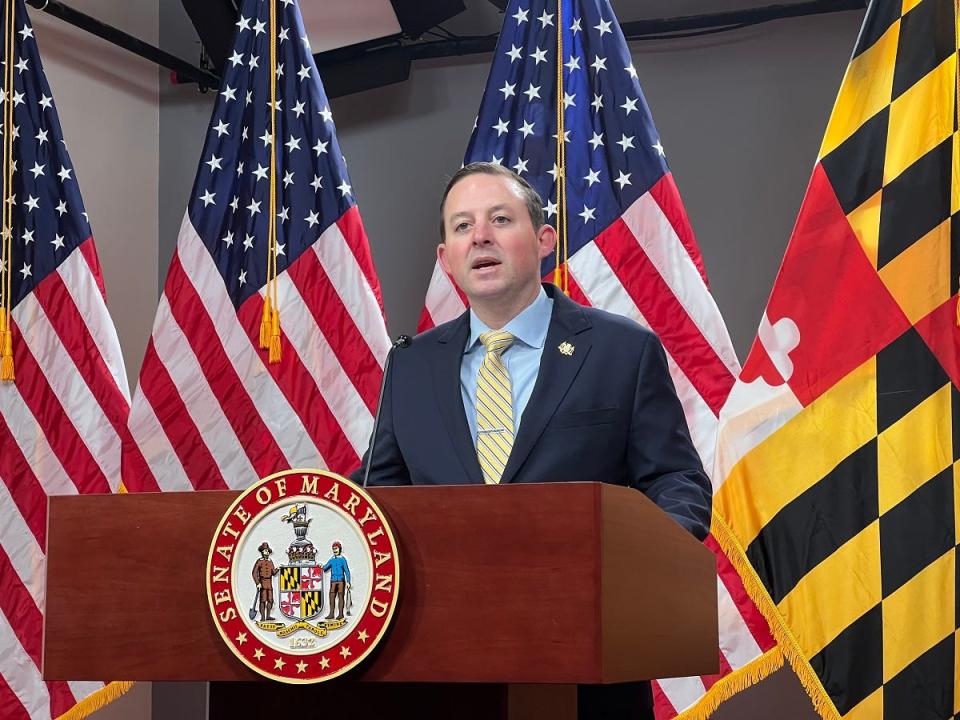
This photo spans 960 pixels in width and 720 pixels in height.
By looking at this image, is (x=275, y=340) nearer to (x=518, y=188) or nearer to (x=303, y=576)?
(x=518, y=188)

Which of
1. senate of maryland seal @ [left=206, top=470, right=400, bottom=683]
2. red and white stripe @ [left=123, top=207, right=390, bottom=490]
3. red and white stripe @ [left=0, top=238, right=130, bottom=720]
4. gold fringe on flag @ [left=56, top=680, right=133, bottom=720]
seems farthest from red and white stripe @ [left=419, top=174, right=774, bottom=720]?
senate of maryland seal @ [left=206, top=470, right=400, bottom=683]

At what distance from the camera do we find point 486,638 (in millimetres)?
1295

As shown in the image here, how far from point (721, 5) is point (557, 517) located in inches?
119

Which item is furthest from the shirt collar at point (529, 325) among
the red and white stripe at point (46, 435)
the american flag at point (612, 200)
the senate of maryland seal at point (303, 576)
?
the red and white stripe at point (46, 435)

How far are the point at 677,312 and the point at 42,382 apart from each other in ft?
6.21

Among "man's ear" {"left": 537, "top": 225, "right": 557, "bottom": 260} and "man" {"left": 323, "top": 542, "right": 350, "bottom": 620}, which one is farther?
"man's ear" {"left": 537, "top": 225, "right": 557, "bottom": 260}

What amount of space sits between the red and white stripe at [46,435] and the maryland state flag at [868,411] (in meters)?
1.87

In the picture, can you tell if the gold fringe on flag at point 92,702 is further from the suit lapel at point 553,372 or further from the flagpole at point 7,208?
the suit lapel at point 553,372

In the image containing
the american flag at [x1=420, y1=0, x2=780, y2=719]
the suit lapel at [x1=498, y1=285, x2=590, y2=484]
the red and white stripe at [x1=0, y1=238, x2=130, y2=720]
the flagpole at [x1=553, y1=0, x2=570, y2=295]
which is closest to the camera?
the suit lapel at [x1=498, y1=285, x2=590, y2=484]

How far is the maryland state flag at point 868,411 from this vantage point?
288cm

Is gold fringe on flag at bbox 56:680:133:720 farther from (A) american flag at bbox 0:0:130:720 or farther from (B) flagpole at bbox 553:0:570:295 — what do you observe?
(B) flagpole at bbox 553:0:570:295

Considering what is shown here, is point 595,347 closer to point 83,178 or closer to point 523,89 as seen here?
point 523,89

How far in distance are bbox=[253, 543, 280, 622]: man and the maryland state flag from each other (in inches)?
72.6

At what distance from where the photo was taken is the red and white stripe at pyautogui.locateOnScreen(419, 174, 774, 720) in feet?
10.3
